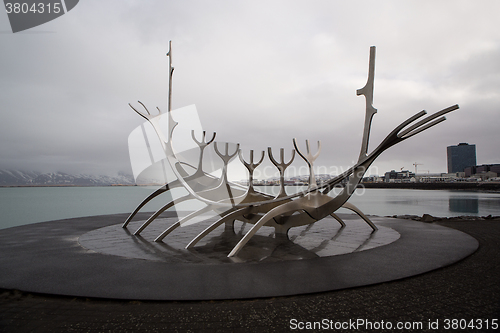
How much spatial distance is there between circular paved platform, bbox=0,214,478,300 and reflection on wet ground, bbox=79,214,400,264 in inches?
0.9

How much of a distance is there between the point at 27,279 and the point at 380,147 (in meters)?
7.28

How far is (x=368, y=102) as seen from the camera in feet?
23.8

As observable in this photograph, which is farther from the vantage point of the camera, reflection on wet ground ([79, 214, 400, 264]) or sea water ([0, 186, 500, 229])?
sea water ([0, 186, 500, 229])

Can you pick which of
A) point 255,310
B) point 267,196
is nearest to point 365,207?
point 267,196

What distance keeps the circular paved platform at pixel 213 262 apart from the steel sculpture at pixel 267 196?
65 cm

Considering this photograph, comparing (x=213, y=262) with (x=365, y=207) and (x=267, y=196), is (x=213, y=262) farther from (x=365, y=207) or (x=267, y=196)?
(x=365, y=207)

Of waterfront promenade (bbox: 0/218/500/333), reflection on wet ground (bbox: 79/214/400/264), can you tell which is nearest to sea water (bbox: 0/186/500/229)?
reflection on wet ground (bbox: 79/214/400/264)

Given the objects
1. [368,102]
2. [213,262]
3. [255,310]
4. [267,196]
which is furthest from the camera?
[267,196]

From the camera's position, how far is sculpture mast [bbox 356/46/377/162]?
280 inches

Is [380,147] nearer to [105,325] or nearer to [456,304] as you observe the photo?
[456,304]

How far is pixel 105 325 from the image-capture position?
11.3 ft

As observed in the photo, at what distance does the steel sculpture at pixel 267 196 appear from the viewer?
701cm

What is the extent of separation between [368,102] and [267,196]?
4.37 m

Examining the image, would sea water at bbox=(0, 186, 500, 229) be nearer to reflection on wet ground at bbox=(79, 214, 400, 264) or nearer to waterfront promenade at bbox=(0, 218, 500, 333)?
reflection on wet ground at bbox=(79, 214, 400, 264)
